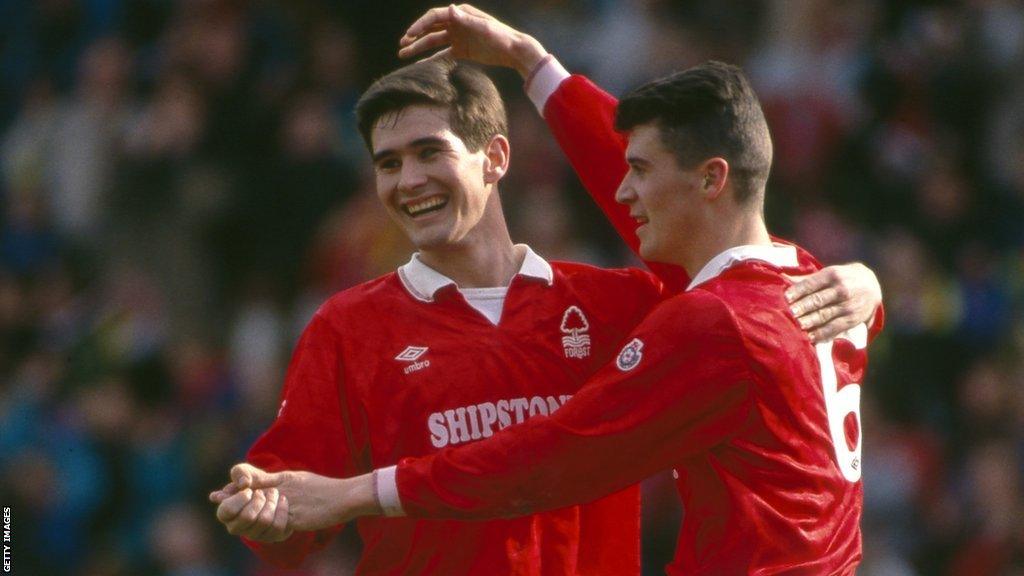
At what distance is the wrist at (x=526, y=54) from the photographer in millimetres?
6121

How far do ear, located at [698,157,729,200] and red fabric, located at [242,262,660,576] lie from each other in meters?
0.59

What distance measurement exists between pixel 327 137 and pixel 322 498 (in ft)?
20.1

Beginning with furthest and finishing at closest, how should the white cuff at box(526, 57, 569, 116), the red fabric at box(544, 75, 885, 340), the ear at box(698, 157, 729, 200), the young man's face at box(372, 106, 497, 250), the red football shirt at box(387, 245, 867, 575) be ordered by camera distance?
the white cuff at box(526, 57, 569, 116)
the red fabric at box(544, 75, 885, 340)
the young man's face at box(372, 106, 497, 250)
the ear at box(698, 157, 729, 200)
the red football shirt at box(387, 245, 867, 575)

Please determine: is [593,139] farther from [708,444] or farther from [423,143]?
[708,444]

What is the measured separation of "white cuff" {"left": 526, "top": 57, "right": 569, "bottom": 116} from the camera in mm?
6121

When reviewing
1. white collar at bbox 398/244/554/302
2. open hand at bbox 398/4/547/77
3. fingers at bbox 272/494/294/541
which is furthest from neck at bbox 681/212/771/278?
fingers at bbox 272/494/294/541

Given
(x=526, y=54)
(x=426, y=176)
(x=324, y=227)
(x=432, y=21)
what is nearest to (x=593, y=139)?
(x=526, y=54)

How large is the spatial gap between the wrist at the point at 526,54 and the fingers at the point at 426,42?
26 cm

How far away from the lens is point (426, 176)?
18.1ft

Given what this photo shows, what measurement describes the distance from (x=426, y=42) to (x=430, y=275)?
2.50 ft

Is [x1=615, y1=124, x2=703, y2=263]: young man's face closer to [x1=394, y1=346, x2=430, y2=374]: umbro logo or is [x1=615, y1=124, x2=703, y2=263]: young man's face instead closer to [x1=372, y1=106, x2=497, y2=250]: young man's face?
[x1=372, y1=106, x2=497, y2=250]: young man's face

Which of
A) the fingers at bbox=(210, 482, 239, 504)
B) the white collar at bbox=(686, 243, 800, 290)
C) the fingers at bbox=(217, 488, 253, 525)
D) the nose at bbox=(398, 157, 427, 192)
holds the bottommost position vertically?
the fingers at bbox=(217, 488, 253, 525)

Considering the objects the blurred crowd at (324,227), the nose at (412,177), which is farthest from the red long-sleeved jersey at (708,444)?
the blurred crowd at (324,227)

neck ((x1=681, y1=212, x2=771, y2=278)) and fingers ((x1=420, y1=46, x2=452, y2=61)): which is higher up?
fingers ((x1=420, y1=46, x2=452, y2=61))
